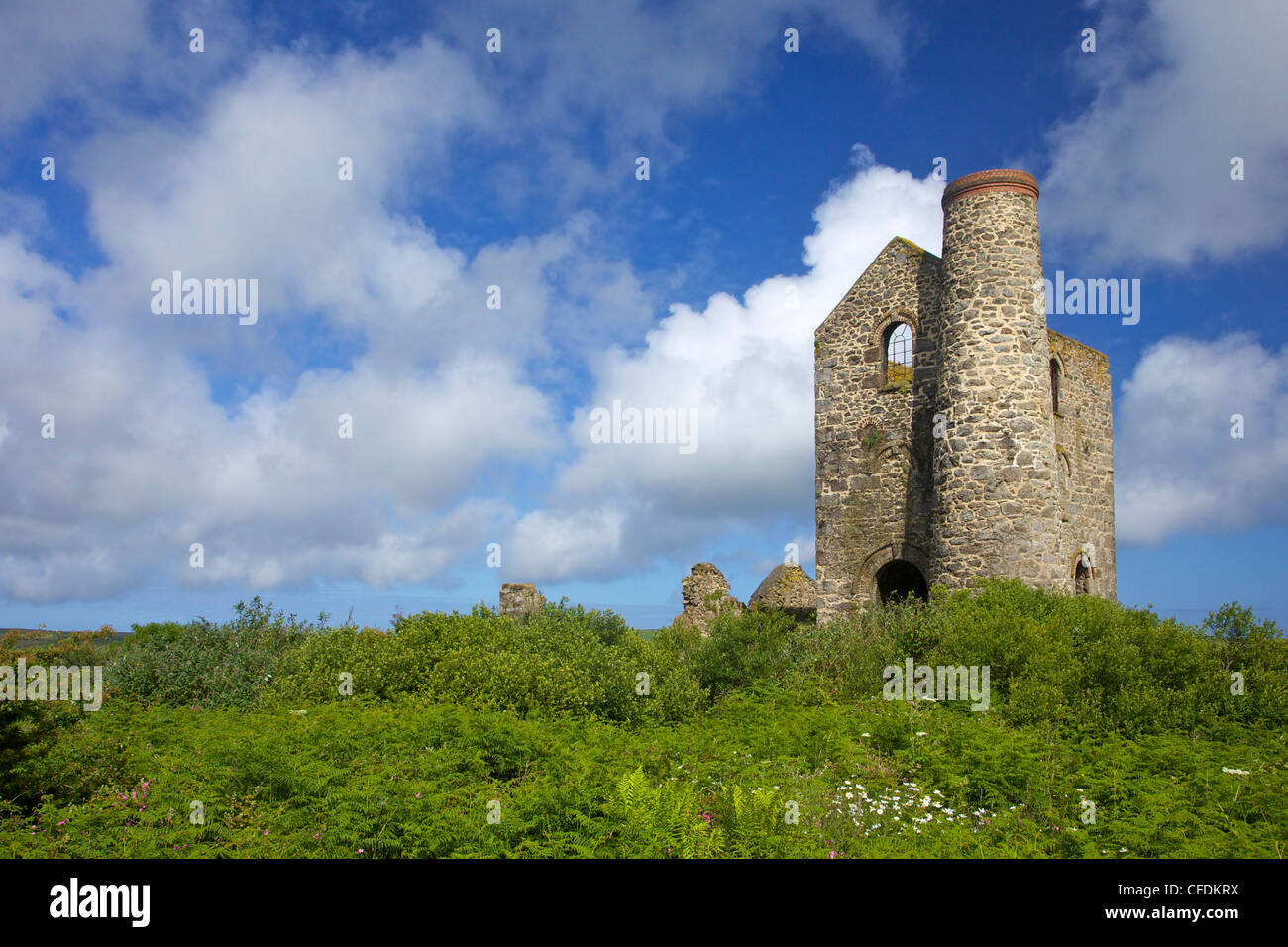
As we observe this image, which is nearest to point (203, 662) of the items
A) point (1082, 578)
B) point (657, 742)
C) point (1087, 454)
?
point (657, 742)

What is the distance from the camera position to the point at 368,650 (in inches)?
470

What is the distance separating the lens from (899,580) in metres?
19.5

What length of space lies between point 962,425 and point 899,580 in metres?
5.04

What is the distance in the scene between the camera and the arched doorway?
736 inches

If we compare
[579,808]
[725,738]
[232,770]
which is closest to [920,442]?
[725,738]

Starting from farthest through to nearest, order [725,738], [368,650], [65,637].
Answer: [65,637]
[368,650]
[725,738]

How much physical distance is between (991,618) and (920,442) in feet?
20.9

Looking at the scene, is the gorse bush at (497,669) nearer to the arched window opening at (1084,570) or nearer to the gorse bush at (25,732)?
the gorse bush at (25,732)

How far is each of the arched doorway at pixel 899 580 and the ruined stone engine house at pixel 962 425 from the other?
0.05 meters

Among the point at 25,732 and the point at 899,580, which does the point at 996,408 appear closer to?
the point at 899,580

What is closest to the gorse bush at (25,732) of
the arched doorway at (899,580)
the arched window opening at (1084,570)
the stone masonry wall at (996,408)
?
the stone masonry wall at (996,408)

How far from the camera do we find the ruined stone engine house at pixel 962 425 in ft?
51.5

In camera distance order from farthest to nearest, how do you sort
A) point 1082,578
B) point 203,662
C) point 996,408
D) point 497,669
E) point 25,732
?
point 1082,578 < point 996,408 < point 203,662 < point 497,669 < point 25,732
